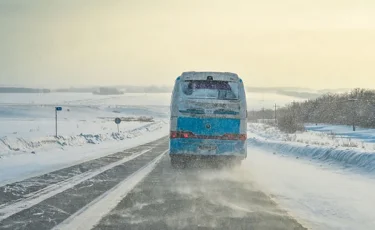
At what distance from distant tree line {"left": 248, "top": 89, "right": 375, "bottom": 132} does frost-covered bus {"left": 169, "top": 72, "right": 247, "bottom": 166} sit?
145 ft

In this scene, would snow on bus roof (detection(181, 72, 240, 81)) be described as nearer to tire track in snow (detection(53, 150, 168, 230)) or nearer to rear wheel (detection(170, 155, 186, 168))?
rear wheel (detection(170, 155, 186, 168))

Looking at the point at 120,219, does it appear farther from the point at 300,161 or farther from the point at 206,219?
the point at 300,161

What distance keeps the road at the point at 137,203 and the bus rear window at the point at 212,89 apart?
2600 mm

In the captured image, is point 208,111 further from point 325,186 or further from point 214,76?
point 325,186

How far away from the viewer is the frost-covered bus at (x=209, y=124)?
39.2 feet

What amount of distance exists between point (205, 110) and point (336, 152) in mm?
6055

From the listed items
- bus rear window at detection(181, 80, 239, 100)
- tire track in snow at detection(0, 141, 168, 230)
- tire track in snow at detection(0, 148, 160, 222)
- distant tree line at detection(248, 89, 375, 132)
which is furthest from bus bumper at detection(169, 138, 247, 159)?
distant tree line at detection(248, 89, 375, 132)

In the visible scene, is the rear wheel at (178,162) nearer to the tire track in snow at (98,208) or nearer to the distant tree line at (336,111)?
the tire track in snow at (98,208)

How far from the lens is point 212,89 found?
40.9ft

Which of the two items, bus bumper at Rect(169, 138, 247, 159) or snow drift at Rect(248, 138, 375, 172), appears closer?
bus bumper at Rect(169, 138, 247, 159)

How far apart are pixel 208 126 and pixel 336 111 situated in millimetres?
85755

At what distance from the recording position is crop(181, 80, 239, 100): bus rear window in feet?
40.5

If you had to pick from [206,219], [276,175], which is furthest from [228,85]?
[206,219]

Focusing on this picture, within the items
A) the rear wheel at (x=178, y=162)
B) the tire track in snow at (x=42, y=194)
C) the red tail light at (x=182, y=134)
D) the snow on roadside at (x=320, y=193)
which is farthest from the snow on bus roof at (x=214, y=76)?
the tire track in snow at (x=42, y=194)
